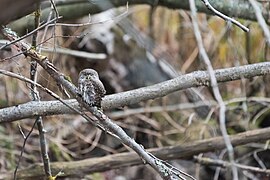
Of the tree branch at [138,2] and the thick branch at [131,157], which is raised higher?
the tree branch at [138,2]

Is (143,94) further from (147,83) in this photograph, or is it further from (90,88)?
Result: (147,83)

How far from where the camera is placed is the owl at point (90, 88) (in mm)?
1343

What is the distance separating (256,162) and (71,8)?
3.93ft

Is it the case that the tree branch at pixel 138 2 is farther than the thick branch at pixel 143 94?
Yes

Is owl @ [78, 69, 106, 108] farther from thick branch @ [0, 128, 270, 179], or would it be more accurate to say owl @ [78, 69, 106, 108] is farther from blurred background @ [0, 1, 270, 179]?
blurred background @ [0, 1, 270, 179]

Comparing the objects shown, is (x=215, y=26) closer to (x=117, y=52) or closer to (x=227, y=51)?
(x=227, y=51)

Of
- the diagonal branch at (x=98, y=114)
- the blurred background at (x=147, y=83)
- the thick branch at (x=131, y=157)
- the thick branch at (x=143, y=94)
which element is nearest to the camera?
the diagonal branch at (x=98, y=114)

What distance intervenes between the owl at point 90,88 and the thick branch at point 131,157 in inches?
30.7

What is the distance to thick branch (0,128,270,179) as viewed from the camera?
2098mm

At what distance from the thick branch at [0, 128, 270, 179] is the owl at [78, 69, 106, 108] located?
0.78 m

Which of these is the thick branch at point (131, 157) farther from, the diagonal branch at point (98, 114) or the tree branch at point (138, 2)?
the diagonal branch at point (98, 114)

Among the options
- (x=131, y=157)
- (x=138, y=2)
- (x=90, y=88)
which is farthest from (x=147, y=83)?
(x=90, y=88)

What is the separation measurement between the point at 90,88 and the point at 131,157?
82cm

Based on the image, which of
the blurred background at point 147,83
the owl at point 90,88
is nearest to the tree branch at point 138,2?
the blurred background at point 147,83
